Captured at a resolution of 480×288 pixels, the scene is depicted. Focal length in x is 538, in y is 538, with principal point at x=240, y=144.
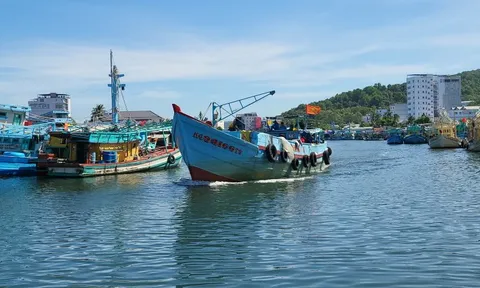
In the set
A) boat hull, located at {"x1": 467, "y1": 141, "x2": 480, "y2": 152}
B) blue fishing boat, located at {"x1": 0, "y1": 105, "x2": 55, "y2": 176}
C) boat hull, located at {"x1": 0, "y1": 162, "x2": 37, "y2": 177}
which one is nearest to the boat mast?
blue fishing boat, located at {"x1": 0, "y1": 105, "x2": 55, "y2": 176}

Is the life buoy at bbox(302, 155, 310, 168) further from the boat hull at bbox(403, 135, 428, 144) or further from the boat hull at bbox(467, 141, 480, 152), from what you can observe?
the boat hull at bbox(403, 135, 428, 144)

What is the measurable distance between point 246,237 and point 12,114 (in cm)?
4179

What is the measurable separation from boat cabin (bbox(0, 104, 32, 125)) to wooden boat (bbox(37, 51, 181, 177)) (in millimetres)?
8686

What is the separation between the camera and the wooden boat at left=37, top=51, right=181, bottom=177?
40188 mm

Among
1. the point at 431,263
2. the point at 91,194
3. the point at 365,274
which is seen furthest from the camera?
the point at 91,194

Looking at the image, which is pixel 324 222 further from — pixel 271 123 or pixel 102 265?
pixel 271 123

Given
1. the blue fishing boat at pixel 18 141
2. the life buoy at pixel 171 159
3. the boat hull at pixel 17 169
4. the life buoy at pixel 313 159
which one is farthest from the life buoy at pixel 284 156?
the blue fishing boat at pixel 18 141

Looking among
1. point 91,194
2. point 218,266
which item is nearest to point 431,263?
point 218,266

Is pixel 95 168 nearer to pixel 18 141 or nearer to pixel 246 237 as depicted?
pixel 18 141

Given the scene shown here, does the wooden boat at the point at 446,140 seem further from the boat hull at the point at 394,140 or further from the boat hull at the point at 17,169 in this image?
the boat hull at the point at 17,169

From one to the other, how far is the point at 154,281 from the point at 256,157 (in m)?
19.4

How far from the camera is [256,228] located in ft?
57.2

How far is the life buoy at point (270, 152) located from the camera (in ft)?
102

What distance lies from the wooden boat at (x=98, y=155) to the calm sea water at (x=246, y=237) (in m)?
11.5
